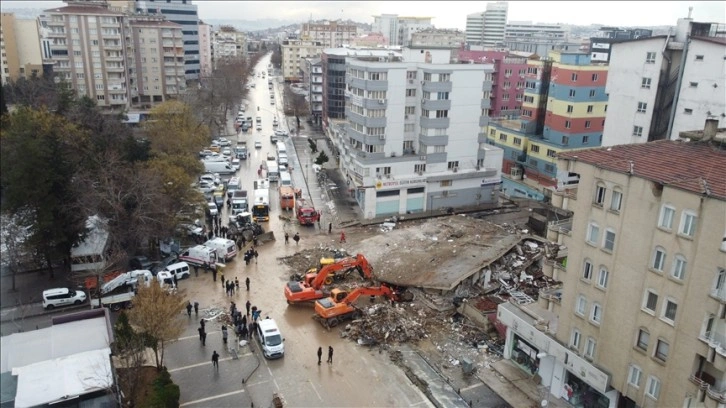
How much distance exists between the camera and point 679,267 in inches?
516

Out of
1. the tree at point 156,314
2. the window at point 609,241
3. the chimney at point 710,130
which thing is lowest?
the tree at point 156,314

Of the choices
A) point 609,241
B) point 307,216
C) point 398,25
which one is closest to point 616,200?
point 609,241

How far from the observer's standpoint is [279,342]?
20.3 m

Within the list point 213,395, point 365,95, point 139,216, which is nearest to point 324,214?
point 365,95

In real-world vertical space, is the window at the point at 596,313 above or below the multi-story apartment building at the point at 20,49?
below

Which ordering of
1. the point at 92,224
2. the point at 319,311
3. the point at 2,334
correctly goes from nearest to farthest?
the point at 2,334
the point at 319,311
the point at 92,224

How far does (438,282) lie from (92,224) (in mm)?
18069

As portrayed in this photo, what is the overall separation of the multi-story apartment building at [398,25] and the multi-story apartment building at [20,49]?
4095 inches

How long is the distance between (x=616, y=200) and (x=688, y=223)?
2.06 meters

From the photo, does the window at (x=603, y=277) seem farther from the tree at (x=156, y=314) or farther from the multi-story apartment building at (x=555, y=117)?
the multi-story apartment building at (x=555, y=117)

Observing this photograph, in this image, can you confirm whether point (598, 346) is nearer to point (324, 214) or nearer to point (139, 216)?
point (139, 216)

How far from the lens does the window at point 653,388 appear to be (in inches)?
545

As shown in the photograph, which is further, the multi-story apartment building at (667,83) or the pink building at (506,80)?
the pink building at (506,80)

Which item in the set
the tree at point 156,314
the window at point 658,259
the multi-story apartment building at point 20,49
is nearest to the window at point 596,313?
the window at point 658,259
